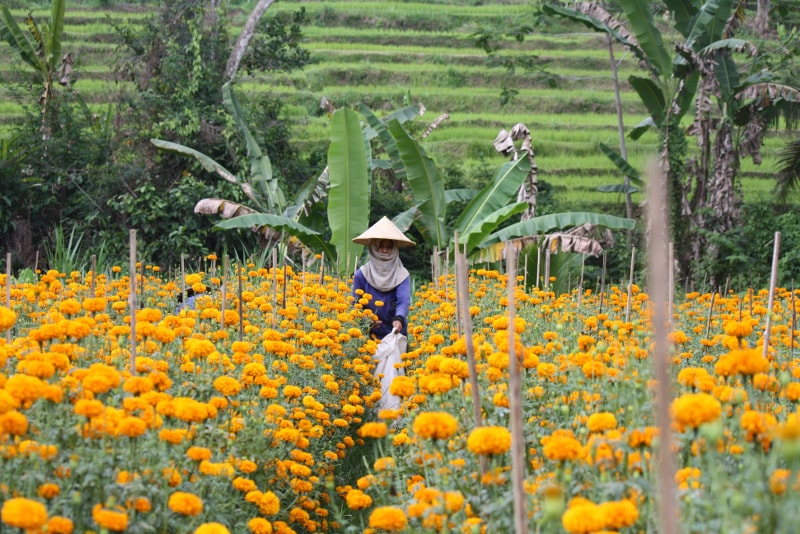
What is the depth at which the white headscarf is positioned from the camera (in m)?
7.29

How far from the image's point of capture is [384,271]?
7363mm

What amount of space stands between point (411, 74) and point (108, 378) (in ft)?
81.3

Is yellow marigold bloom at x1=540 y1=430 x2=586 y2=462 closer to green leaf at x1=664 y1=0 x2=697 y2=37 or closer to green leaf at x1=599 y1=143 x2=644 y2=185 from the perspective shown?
green leaf at x1=599 y1=143 x2=644 y2=185

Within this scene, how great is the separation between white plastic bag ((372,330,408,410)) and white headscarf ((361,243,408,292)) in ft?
2.22

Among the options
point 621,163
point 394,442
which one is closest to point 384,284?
point 394,442

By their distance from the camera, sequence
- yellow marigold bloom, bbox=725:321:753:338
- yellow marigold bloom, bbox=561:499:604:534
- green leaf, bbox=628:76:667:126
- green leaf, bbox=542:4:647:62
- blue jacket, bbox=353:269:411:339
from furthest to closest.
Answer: green leaf, bbox=628:76:667:126
green leaf, bbox=542:4:647:62
blue jacket, bbox=353:269:411:339
yellow marigold bloom, bbox=725:321:753:338
yellow marigold bloom, bbox=561:499:604:534

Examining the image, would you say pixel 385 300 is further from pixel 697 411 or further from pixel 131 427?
pixel 697 411

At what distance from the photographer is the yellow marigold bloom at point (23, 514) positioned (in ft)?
7.82

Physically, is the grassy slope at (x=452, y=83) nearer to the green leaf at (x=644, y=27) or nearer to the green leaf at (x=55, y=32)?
the green leaf at (x=55, y=32)

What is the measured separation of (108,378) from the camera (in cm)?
311

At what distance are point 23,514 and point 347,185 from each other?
28.5 ft

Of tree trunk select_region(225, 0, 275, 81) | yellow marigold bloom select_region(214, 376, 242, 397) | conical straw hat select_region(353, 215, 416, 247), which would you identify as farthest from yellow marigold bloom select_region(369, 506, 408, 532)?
tree trunk select_region(225, 0, 275, 81)

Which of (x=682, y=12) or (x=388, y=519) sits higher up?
(x=682, y=12)

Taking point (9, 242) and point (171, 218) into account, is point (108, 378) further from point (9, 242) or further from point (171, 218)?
point (9, 242)
